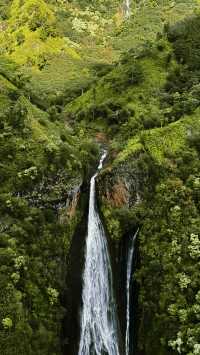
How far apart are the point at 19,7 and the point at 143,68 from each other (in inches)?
2295

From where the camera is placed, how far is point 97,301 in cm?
2655

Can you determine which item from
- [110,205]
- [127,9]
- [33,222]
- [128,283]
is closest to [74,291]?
[128,283]

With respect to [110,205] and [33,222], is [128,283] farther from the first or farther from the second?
[33,222]

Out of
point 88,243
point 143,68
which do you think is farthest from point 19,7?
point 88,243

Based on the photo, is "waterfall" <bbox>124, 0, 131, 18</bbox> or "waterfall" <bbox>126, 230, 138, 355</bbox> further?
"waterfall" <bbox>124, 0, 131, 18</bbox>

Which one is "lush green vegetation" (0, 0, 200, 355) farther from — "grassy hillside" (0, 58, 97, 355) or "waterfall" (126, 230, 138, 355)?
"waterfall" (126, 230, 138, 355)

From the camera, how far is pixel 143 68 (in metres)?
56.0

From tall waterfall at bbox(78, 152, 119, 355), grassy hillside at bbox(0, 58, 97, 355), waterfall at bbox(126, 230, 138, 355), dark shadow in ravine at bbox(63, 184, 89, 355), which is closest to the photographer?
grassy hillside at bbox(0, 58, 97, 355)

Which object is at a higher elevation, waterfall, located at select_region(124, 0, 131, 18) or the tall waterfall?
waterfall, located at select_region(124, 0, 131, 18)

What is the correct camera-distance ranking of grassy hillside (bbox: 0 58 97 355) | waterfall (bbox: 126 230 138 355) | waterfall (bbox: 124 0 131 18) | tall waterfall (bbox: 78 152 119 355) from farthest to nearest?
waterfall (bbox: 124 0 131 18), waterfall (bbox: 126 230 138 355), tall waterfall (bbox: 78 152 119 355), grassy hillside (bbox: 0 58 97 355)

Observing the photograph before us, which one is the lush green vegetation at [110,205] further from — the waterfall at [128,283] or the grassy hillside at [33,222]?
the waterfall at [128,283]

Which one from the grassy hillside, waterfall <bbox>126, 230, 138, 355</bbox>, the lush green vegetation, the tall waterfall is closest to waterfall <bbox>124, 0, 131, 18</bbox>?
the lush green vegetation

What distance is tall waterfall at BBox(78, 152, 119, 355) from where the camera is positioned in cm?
2534

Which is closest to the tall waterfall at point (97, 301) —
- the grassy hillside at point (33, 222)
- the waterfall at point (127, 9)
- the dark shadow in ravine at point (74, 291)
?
the dark shadow in ravine at point (74, 291)
